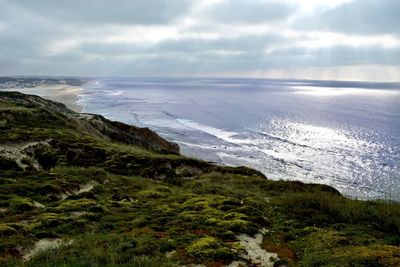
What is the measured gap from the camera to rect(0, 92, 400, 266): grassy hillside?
13523 millimetres

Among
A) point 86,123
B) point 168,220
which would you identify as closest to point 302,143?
point 86,123

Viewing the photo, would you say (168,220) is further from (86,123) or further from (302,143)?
(302,143)

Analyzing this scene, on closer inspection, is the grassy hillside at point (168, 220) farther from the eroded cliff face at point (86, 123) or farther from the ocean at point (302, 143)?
the ocean at point (302, 143)

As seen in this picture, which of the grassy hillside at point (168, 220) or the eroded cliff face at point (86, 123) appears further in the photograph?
the eroded cliff face at point (86, 123)

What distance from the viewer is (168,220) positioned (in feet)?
60.5

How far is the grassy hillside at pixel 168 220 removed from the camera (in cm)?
1352

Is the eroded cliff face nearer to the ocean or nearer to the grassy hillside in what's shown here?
the grassy hillside

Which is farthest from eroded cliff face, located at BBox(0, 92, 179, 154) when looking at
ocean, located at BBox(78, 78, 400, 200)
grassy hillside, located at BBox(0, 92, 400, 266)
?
ocean, located at BBox(78, 78, 400, 200)

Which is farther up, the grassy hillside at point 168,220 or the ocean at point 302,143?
the grassy hillside at point 168,220

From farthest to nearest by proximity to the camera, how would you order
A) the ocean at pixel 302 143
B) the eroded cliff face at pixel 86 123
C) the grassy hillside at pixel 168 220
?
1. the ocean at pixel 302 143
2. the eroded cliff face at pixel 86 123
3. the grassy hillside at pixel 168 220

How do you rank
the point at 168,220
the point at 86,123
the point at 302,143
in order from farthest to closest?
the point at 302,143 → the point at 86,123 → the point at 168,220

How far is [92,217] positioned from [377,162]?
61327 mm

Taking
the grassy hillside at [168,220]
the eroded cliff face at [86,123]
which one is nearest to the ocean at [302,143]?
the grassy hillside at [168,220]

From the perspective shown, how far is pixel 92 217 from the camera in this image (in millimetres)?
18844
